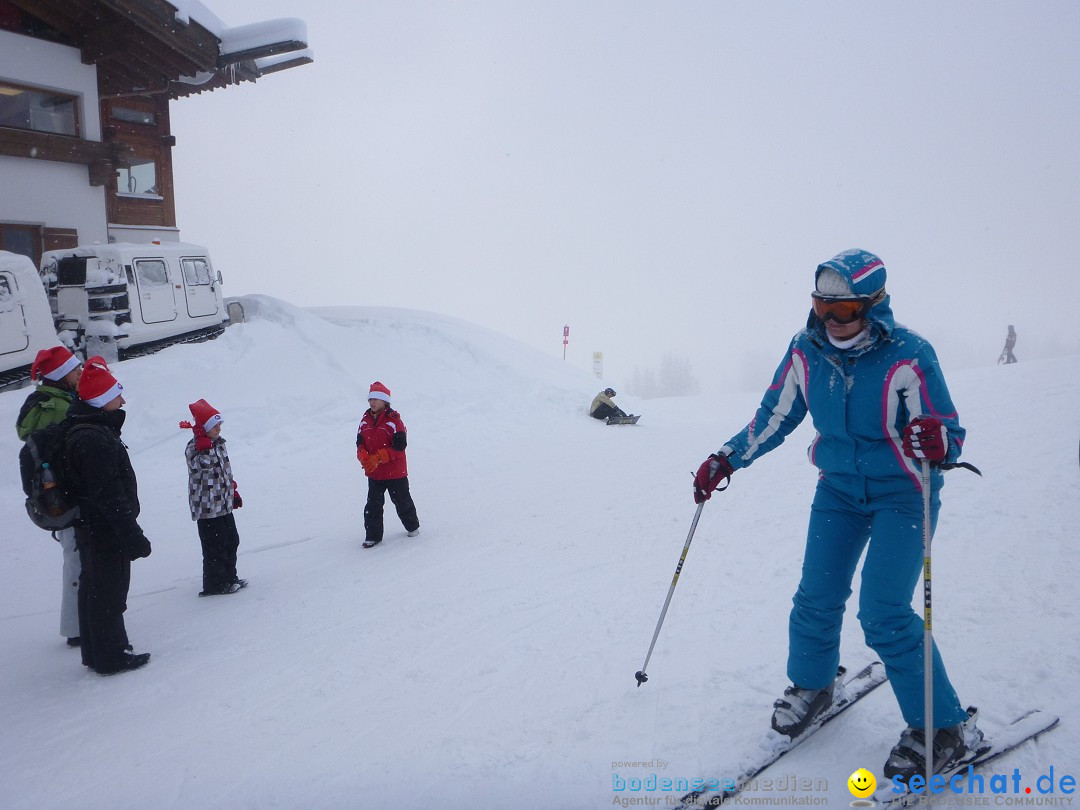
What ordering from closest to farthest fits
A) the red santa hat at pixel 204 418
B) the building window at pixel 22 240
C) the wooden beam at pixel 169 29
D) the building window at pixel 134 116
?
the red santa hat at pixel 204 418, the wooden beam at pixel 169 29, the building window at pixel 22 240, the building window at pixel 134 116

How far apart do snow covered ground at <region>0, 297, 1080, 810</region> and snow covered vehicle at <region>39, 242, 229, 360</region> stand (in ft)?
10.7

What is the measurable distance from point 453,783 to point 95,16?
21709 millimetres

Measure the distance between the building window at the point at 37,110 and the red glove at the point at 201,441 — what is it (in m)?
16.5

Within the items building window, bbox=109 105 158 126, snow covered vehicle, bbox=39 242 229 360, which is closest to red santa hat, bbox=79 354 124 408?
snow covered vehicle, bbox=39 242 229 360

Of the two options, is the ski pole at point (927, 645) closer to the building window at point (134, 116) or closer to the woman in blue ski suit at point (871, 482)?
the woman in blue ski suit at point (871, 482)

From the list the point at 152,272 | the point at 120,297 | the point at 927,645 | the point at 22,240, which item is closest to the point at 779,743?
the point at 927,645

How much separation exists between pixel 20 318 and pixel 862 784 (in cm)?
1382

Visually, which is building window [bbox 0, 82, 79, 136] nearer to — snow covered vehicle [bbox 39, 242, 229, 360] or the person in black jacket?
snow covered vehicle [bbox 39, 242, 229, 360]

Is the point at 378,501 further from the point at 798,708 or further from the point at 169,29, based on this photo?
the point at 169,29

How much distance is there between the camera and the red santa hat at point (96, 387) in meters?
4.04

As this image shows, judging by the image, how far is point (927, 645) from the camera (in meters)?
2.56

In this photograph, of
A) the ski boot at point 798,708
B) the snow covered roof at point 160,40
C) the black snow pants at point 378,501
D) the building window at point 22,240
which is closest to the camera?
the ski boot at point 798,708

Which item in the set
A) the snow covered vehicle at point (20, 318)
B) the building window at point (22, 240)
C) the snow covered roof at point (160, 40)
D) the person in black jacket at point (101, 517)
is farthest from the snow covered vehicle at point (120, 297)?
the person in black jacket at point (101, 517)

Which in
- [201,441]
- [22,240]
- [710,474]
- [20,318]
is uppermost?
[22,240]
